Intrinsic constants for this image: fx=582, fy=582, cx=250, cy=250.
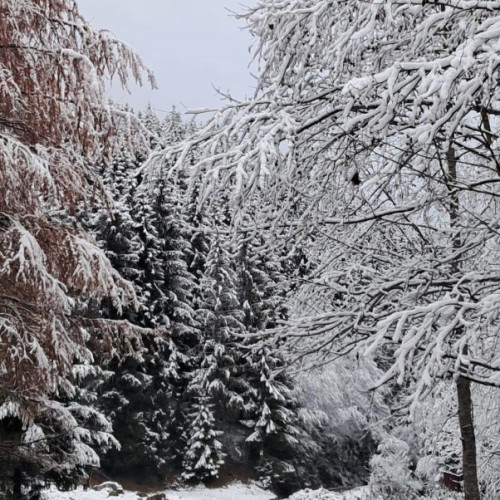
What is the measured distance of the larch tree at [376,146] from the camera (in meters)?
2.74

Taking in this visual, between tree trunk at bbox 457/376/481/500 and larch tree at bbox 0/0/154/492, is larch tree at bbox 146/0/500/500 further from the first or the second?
larch tree at bbox 0/0/154/492

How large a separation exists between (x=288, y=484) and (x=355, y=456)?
4350 mm

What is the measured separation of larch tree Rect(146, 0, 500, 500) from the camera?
2736mm

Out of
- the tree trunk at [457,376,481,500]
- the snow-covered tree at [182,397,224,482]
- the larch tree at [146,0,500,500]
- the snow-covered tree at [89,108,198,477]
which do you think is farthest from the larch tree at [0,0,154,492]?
the snow-covered tree at [182,397,224,482]

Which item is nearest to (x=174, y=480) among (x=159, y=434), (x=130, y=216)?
(x=159, y=434)

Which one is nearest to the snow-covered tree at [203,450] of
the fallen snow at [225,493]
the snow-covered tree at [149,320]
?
the fallen snow at [225,493]

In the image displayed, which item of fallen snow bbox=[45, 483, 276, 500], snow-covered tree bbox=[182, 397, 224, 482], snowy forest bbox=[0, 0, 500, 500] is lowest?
fallen snow bbox=[45, 483, 276, 500]

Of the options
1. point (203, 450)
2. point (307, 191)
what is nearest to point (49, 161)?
point (307, 191)

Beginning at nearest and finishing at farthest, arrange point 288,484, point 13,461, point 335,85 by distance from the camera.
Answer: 1. point 335,85
2. point 13,461
3. point 288,484

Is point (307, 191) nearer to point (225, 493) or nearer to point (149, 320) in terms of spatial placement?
point (149, 320)

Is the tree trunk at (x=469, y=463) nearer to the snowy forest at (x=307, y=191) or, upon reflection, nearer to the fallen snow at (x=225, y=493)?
the snowy forest at (x=307, y=191)

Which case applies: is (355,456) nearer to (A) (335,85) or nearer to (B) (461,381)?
(B) (461,381)

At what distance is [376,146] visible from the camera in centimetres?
339

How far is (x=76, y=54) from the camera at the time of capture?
5082 mm
